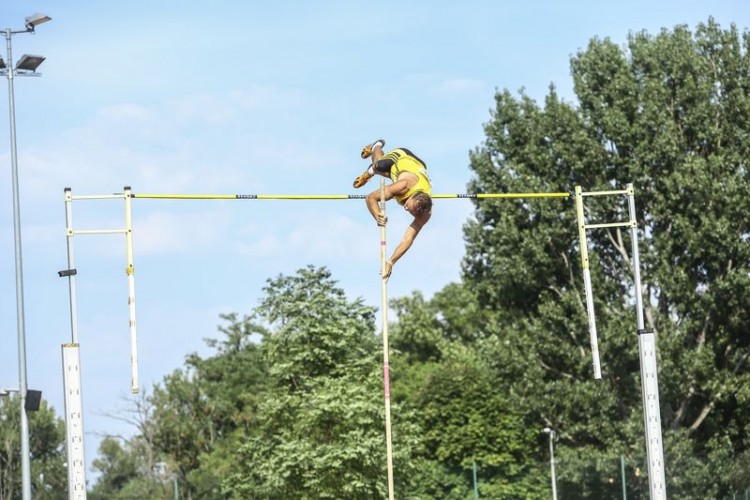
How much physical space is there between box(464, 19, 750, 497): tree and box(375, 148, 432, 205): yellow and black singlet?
1861 cm

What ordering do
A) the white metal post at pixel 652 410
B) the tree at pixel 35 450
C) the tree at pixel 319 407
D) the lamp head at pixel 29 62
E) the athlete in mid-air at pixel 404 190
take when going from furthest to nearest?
the tree at pixel 35 450
the tree at pixel 319 407
the lamp head at pixel 29 62
the white metal post at pixel 652 410
the athlete in mid-air at pixel 404 190

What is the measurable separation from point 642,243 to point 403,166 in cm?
1988

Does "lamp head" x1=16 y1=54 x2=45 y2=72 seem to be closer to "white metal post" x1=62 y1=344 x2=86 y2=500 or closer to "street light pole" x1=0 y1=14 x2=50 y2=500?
"street light pole" x1=0 y1=14 x2=50 y2=500

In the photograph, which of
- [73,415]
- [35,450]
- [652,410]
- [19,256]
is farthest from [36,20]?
[35,450]

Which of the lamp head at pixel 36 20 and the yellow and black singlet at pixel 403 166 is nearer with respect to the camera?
the yellow and black singlet at pixel 403 166

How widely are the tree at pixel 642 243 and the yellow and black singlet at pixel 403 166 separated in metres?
18.6

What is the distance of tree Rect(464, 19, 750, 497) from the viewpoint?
3188 centimetres

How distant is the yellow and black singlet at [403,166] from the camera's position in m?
13.8

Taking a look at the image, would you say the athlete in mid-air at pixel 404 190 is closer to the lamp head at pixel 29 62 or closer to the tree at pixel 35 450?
the lamp head at pixel 29 62

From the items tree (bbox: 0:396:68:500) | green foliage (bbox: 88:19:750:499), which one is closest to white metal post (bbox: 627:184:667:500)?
green foliage (bbox: 88:19:750:499)

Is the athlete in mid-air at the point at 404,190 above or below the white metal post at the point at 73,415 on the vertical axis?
above

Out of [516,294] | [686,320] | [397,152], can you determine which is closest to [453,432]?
[516,294]

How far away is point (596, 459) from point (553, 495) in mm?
1902

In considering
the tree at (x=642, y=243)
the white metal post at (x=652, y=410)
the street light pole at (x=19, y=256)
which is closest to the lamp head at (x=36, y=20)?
the street light pole at (x=19, y=256)
